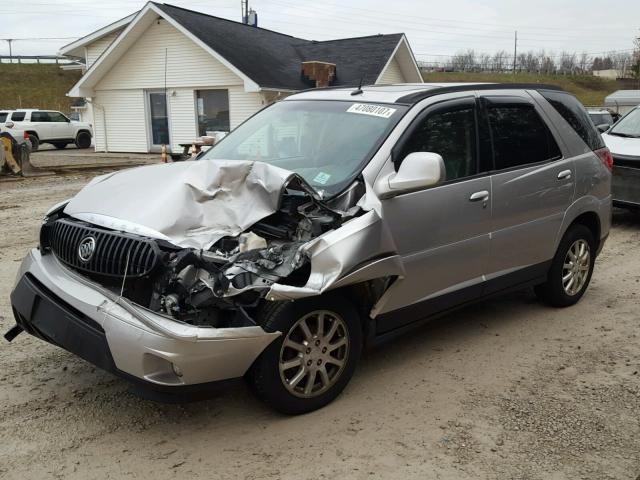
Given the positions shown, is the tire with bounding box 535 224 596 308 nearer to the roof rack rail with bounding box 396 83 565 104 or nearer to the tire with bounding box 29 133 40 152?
the roof rack rail with bounding box 396 83 565 104

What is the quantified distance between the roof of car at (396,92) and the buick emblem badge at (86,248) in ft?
6.86

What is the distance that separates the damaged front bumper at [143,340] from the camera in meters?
2.87

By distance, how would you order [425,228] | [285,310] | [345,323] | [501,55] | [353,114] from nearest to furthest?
[285,310]
[345,323]
[425,228]
[353,114]
[501,55]

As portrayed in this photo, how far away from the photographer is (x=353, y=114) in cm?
420

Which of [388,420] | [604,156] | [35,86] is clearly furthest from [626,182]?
[35,86]

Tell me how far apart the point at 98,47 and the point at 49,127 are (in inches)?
166

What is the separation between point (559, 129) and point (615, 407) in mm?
2405

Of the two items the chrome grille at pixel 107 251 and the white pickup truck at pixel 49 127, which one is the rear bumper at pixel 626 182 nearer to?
the chrome grille at pixel 107 251

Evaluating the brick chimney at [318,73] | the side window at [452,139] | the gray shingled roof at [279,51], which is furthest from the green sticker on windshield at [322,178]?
the brick chimney at [318,73]

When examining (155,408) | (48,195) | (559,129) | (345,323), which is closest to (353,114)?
(345,323)

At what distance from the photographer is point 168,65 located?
21266 millimetres

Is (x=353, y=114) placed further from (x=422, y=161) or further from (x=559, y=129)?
(x=559, y=129)

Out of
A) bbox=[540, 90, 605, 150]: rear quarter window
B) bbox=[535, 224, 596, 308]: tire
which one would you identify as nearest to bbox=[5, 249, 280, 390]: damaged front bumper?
bbox=[535, 224, 596, 308]: tire

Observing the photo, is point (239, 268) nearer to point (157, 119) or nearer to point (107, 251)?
point (107, 251)
